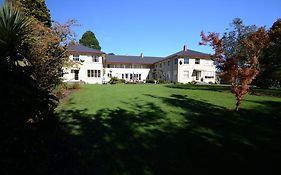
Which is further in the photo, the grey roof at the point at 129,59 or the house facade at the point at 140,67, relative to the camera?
the grey roof at the point at 129,59

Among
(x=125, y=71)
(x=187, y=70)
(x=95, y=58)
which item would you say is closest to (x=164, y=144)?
(x=95, y=58)

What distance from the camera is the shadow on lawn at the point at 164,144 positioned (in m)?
5.86

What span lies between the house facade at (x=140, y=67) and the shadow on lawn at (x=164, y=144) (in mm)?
33606

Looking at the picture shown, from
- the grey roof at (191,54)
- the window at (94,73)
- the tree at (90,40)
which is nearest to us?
the window at (94,73)

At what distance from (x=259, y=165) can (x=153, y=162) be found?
2450 mm

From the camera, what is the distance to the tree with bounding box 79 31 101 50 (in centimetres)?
8719

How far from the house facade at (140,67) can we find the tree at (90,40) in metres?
23.5

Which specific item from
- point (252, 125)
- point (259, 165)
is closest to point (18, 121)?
point (259, 165)

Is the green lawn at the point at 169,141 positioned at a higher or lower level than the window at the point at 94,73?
lower

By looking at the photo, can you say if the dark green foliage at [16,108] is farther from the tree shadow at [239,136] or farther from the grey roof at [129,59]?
the grey roof at [129,59]

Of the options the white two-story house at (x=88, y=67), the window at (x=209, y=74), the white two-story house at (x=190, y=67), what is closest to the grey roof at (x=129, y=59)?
the white two-story house at (x=190, y=67)

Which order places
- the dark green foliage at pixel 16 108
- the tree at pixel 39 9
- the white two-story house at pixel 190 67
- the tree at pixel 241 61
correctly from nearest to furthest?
the dark green foliage at pixel 16 108, the tree at pixel 241 61, the tree at pixel 39 9, the white two-story house at pixel 190 67

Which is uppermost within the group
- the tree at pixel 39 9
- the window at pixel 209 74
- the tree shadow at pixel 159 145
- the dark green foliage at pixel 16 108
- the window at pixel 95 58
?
the tree at pixel 39 9

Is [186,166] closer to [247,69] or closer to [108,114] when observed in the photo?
[108,114]
